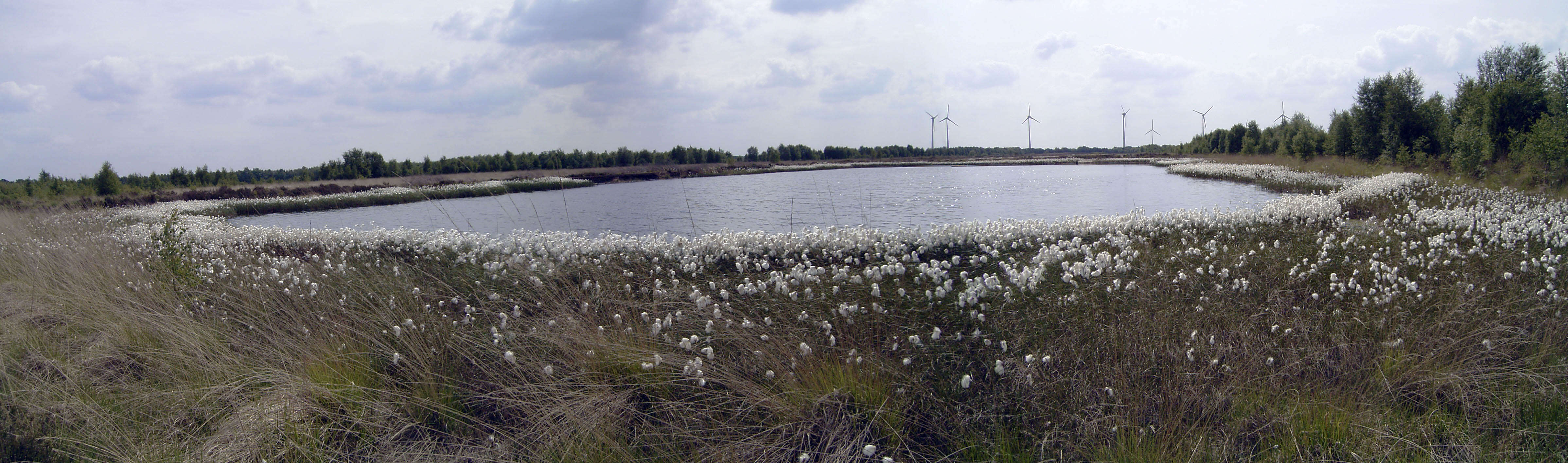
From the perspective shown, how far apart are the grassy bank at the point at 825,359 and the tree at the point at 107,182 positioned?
105 feet

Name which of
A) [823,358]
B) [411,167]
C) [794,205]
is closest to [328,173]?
[411,167]

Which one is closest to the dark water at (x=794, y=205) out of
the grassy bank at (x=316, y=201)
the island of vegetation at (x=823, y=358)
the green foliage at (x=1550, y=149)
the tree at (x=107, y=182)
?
the grassy bank at (x=316, y=201)

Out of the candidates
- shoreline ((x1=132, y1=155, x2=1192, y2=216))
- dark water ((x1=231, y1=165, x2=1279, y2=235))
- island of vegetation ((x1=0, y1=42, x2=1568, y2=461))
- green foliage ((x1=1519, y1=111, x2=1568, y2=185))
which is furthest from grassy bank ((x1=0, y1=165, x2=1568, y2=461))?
green foliage ((x1=1519, y1=111, x2=1568, y2=185))

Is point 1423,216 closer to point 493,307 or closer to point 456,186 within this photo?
point 493,307

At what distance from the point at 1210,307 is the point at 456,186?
1325 inches

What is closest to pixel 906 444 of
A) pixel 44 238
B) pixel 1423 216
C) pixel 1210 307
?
pixel 1210 307

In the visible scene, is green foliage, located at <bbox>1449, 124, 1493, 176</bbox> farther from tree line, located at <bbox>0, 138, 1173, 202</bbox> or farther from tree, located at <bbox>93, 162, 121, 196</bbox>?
tree, located at <bbox>93, 162, 121, 196</bbox>

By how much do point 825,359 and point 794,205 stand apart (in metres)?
14.1

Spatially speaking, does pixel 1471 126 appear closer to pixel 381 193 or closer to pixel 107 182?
pixel 381 193

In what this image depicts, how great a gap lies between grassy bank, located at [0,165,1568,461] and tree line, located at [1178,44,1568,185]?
15783 mm

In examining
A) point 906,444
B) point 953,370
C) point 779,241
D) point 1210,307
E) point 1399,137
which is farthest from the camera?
point 1399,137

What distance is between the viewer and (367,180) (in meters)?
37.5

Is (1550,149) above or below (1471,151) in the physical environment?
below

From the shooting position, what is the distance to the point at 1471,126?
880 inches
